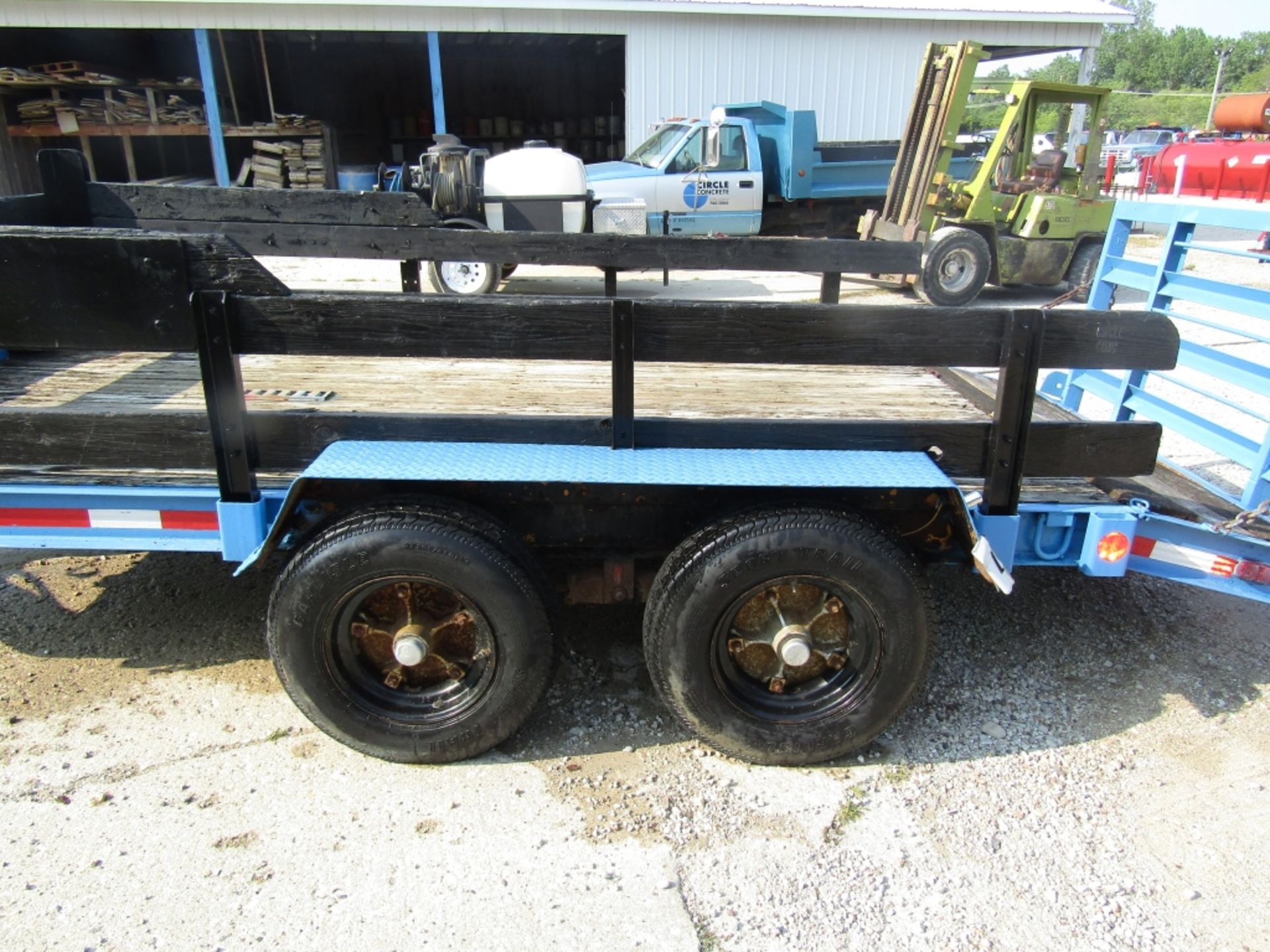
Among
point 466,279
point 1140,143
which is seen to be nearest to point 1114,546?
point 466,279

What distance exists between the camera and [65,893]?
2.47 metres

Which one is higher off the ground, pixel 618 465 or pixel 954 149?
pixel 954 149

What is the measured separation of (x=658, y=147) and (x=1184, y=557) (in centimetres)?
1110

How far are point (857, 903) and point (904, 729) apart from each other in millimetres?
834

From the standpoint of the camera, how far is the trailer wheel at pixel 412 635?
2.71 meters

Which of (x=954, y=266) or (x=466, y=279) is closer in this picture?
(x=466, y=279)

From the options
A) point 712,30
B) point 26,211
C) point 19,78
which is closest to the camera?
point 26,211

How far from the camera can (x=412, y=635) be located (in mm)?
2846

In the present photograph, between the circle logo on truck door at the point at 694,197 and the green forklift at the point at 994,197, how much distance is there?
222 centimetres

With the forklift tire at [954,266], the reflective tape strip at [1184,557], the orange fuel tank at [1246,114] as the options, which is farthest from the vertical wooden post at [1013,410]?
the orange fuel tank at [1246,114]

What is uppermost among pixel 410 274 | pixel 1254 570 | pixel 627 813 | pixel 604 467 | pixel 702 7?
pixel 702 7

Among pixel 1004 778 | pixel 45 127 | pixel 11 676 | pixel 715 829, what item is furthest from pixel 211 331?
pixel 45 127

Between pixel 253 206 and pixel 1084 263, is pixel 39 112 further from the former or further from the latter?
pixel 1084 263

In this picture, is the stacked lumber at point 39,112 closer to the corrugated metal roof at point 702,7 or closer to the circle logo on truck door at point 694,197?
the corrugated metal roof at point 702,7
